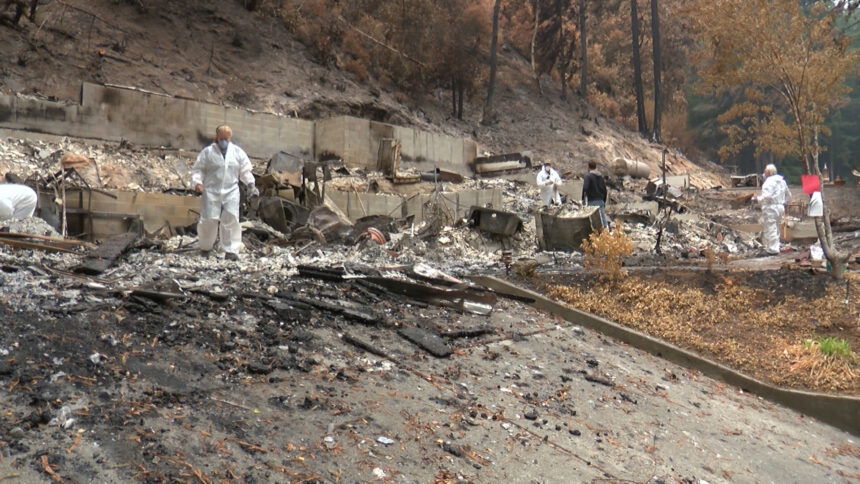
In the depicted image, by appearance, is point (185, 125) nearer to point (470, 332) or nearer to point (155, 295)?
point (155, 295)

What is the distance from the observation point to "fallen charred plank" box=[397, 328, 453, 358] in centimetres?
544

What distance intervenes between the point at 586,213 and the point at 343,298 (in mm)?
5938

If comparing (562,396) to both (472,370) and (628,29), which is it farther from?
(628,29)

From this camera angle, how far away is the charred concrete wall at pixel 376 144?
17625 millimetres

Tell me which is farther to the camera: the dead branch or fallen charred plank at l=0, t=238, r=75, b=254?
the dead branch

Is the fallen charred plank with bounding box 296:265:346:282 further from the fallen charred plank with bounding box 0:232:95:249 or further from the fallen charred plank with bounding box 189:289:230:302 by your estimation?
the fallen charred plank with bounding box 0:232:95:249

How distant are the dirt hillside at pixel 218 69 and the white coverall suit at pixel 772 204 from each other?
13.3 metres

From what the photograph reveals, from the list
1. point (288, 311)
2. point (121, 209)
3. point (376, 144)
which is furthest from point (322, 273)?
point (376, 144)

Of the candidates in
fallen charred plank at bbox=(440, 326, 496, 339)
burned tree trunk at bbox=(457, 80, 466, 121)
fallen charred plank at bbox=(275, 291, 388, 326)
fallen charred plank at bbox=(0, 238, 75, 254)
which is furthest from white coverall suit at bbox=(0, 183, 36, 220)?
burned tree trunk at bbox=(457, 80, 466, 121)

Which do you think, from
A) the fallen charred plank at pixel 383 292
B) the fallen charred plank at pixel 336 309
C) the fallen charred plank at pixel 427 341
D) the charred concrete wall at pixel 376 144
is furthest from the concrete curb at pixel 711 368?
the charred concrete wall at pixel 376 144

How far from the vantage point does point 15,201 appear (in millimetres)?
8344

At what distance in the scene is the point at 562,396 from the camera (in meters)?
5.17

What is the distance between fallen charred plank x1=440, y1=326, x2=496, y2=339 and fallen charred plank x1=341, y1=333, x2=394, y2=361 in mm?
908

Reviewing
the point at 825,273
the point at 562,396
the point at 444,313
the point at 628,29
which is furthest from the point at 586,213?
the point at 628,29
